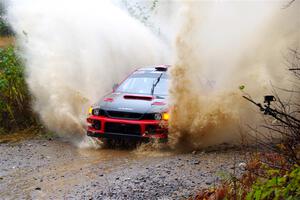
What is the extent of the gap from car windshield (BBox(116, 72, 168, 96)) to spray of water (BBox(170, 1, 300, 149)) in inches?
33.0

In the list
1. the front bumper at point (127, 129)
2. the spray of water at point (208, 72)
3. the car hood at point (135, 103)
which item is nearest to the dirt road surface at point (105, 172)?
the front bumper at point (127, 129)

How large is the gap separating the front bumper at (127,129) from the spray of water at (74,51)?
5.41ft

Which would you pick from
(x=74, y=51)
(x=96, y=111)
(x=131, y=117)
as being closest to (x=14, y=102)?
(x=74, y=51)

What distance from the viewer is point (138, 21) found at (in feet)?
58.0

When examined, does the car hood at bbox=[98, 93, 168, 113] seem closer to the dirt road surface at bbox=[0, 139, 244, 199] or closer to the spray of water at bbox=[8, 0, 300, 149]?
the spray of water at bbox=[8, 0, 300, 149]

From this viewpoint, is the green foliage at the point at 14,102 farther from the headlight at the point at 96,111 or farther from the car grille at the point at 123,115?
the car grille at the point at 123,115

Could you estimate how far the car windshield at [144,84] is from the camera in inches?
412

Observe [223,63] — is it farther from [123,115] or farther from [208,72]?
[123,115]

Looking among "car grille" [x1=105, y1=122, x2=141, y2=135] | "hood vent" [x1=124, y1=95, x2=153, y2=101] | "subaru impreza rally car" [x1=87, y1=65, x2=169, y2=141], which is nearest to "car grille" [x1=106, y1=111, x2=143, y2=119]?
"subaru impreza rally car" [x1=87, y1=65, x2=169, y2=141]

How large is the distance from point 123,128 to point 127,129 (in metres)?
0.09

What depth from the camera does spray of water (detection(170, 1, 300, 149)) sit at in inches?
368

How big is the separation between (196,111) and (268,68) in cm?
172

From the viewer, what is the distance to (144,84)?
10.8 metres

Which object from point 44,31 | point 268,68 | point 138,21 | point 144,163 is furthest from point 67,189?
point 138,21
